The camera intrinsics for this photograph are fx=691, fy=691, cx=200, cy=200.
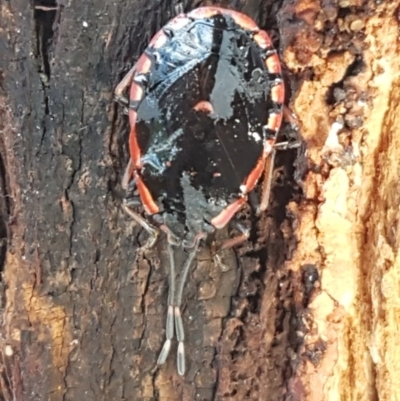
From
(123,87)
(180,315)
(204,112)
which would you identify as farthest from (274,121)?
(180,315)

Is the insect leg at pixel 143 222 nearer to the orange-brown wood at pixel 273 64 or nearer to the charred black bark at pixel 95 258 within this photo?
the charred black bark at pixel 95 258

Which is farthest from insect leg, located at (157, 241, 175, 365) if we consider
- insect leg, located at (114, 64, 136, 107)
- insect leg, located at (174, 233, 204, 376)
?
insect leg, located at (114, 64, 136, 107)

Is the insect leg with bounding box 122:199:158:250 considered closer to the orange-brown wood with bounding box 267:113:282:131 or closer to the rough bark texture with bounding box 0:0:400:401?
the rough bark texture with bounding box 0:0:400:401

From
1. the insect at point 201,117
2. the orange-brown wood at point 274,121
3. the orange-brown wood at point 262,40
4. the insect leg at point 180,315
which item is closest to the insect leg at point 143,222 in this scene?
the insect at point 201,117

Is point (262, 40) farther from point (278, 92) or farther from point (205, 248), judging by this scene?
point (205, 248)

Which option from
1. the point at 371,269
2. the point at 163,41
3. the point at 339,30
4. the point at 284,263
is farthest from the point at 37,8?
the point at 371,269
